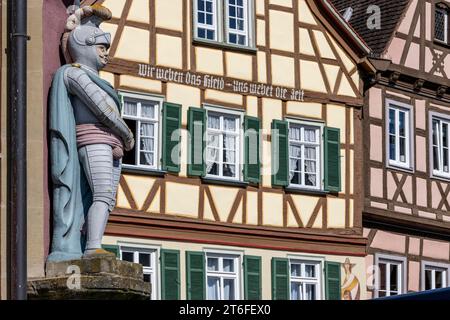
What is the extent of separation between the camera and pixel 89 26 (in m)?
11.1

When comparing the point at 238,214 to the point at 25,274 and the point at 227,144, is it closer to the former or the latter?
the point at 227,144

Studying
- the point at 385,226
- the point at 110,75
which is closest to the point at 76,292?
the point at 110,75

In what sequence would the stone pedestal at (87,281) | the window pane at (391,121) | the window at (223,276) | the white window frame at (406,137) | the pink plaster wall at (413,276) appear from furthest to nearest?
the window pane at (391,121)
the white window frame at (406,137)
the pink plaster wall at (413,276)
the window at (223,276)
the stone pedestal at (87,281)

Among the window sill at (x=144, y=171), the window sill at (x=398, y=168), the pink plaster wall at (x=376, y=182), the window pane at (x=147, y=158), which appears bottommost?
the window sill at (x=144, y=171)

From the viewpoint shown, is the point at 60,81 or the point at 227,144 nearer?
the point at 60,81

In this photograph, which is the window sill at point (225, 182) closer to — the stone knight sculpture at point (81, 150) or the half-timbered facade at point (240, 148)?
the half-timbered facade at point (240, 148)

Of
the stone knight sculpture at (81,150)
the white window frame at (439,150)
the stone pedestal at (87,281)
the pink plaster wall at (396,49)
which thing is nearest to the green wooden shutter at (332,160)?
the pink plaster wall at (396,49)

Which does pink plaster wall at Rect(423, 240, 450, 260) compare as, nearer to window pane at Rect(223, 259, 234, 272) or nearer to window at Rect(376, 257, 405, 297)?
window at Rect(376, 257, 405, 297)

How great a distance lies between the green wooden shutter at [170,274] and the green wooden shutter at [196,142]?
1357 millimetres

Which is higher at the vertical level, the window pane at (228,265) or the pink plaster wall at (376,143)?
the pink plaster wall at (376,143)

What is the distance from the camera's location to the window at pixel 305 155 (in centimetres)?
2672

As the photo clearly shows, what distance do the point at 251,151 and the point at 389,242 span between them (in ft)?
12.0

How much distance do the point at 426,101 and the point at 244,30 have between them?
4814 millimetres
